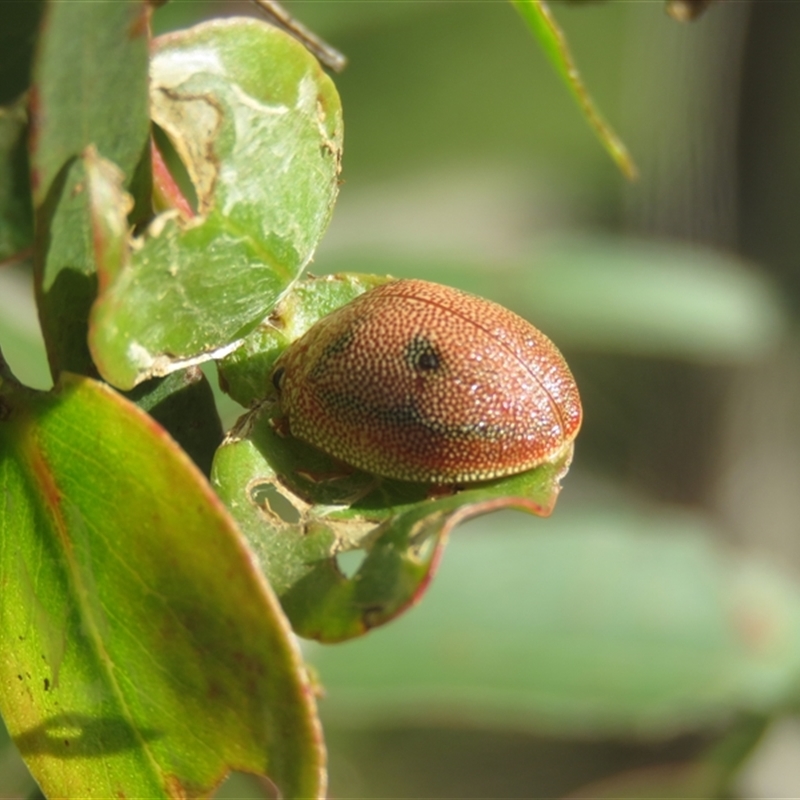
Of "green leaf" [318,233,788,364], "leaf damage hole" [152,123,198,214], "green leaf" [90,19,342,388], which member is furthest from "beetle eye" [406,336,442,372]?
"green leaf" [318,233,788,364]

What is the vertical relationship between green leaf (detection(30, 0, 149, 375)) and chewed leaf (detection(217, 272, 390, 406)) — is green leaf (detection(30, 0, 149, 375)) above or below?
above

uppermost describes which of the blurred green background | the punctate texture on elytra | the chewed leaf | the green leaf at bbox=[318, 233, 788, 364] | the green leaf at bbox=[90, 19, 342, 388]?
the green leaf at bbox=[90, 19, 342, 388]

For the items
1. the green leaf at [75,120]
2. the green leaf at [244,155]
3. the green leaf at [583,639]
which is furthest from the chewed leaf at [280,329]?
the green leaf at [583,639]

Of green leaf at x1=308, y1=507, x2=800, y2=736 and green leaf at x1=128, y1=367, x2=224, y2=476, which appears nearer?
green leaf at x1=128, y1=367, x2=224, y2=476

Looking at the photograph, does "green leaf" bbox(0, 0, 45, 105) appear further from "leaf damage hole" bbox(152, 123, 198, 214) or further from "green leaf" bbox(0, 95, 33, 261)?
"leaf damage hole" bbox(152, 123, 198, 214)

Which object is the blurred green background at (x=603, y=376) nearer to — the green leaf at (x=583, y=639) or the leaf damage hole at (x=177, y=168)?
the green leaf at (x=583, y=639)

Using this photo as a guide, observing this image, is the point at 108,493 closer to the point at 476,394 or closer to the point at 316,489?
the point at 316,489

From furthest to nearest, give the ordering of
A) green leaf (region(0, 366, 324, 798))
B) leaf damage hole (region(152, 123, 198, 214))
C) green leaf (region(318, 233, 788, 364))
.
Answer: green leaf (region(318, 233, 788, 364)) < leaf damage hole (region(152, 123, 198, 214)) < green leaf (region(0, 366, 324, 798))

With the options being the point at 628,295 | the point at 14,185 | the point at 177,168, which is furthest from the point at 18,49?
the point at 628,295
